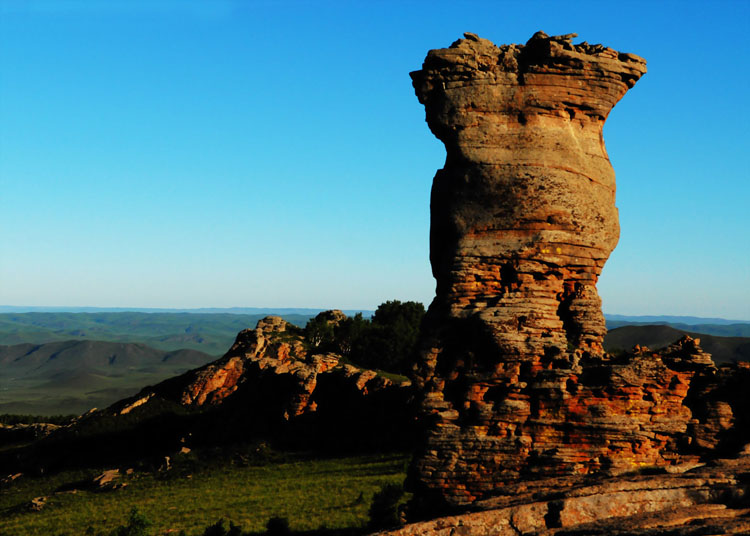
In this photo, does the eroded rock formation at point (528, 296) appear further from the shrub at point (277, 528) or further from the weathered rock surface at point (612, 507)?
the shrub at point (277, 528)

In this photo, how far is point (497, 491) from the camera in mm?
15695

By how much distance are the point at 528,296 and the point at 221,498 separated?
871 inches

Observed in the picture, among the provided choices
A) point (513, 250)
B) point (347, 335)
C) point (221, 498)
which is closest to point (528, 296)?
point (513, 250)

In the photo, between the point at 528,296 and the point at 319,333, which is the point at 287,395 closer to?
the point at 319,333

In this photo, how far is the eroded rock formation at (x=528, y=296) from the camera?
16.5m

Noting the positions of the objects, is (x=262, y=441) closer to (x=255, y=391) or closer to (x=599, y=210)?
(x=255, y=391)

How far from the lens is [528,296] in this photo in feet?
58.1

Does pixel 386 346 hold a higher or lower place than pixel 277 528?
higher

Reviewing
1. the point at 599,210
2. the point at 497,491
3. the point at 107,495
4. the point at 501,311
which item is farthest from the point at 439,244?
the point at 107,495

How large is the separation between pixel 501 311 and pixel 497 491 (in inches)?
158

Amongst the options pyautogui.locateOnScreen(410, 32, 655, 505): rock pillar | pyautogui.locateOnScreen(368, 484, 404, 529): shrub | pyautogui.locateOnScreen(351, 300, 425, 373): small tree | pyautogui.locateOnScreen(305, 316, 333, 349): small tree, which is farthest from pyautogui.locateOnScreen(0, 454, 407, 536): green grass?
pyautogui.locateOnScreen(351, 300, 425, 373): small tree

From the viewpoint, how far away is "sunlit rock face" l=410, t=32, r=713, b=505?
16.5m

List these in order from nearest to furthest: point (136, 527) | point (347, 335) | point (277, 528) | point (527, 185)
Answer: point (527, 185)
point (277, 528)
point (136, 527)
point (347, 335)

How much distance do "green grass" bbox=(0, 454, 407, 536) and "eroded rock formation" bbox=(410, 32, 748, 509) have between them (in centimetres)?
1044
